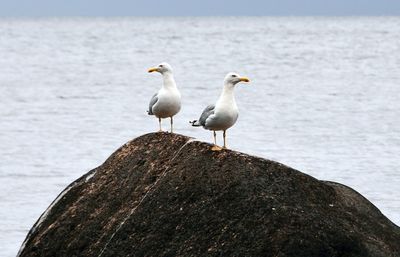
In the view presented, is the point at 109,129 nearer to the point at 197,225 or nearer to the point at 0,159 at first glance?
the point at 0,159

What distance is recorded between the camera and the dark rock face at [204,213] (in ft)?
32.5

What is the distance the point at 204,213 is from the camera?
10164 millimetres

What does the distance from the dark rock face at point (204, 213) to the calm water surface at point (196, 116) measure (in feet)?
19.9

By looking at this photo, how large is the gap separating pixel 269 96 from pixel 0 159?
23859mm

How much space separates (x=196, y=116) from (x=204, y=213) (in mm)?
27646

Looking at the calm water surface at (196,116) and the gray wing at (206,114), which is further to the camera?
the calm water surface at (196,116)

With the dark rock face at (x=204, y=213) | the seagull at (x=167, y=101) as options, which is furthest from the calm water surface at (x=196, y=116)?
the dark rock face at (x=204, y=213)

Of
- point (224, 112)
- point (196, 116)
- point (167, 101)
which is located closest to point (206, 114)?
point (224, 112)

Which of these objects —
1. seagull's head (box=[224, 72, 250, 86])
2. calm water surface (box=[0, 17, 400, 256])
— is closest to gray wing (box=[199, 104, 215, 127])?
seagull's head (box=[224, 72, 250, 86])

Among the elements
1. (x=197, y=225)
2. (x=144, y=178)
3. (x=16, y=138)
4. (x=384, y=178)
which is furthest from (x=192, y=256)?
(x=16, y=138)

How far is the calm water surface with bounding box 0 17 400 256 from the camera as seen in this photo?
2441 centimetres

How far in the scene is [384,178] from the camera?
2447 centimetres

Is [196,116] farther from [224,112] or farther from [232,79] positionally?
[224,112]

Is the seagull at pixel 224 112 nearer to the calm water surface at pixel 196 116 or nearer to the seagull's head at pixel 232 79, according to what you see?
the seagull's head at pixel 232 79
